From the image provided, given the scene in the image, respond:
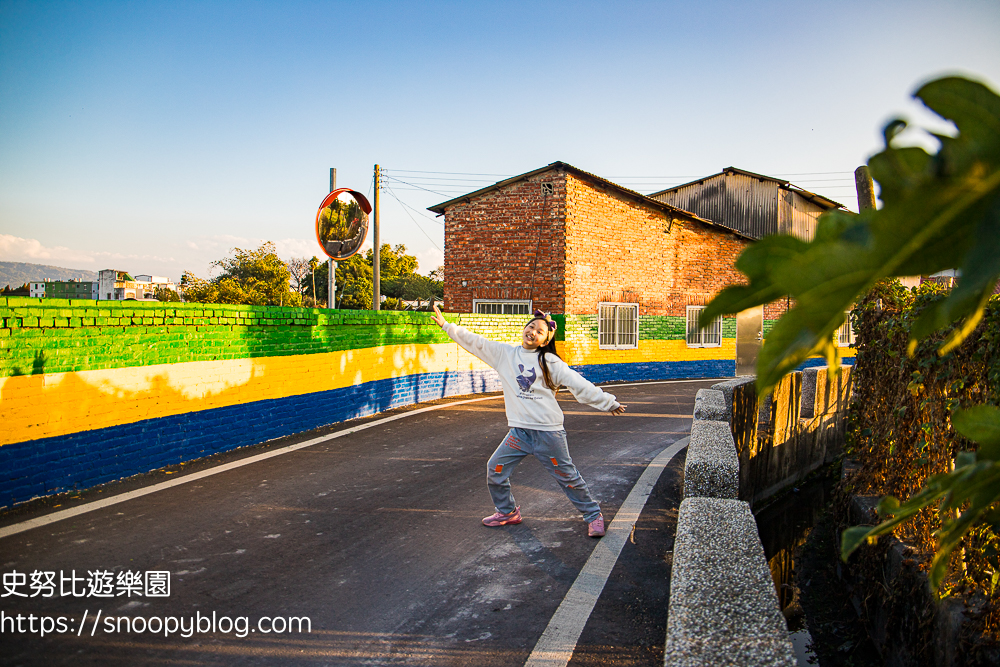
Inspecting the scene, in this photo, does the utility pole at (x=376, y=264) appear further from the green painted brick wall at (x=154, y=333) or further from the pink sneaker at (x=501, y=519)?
the pink sneaker at (x=501, y=519)

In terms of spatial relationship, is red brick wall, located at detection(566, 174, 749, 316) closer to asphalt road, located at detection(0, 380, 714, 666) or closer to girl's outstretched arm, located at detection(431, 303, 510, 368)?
asphalt road, located at detection(0, 380, 714, 666)

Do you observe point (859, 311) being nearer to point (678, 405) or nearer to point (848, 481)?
point (848, 481)

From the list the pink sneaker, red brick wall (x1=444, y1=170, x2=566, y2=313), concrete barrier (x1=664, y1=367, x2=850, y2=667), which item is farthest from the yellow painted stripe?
red brick wall (x1=444, y1=170, x2=566, y2=313)

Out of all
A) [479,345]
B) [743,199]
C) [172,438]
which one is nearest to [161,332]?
[172,438]

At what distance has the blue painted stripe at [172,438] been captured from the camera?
5387 millimetres

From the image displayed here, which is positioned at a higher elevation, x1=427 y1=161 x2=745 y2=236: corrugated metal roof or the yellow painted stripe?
x1=427 y1=161 x2=745 y2=236: corrugated metal roof

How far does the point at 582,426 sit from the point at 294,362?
4.57 m

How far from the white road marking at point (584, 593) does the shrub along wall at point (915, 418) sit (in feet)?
6.15

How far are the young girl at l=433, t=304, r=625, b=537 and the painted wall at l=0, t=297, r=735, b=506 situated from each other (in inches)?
151

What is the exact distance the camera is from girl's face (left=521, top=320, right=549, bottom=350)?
205 inches

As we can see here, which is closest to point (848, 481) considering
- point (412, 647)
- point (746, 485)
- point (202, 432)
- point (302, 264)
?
point (746, 485)

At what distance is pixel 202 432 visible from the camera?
7.29m

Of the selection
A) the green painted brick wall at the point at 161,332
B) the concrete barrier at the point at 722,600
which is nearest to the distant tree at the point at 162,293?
the green painted brick wall at the point at 161,332

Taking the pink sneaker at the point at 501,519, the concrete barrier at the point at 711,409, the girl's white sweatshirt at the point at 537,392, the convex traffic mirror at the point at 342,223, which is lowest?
the pink sneaker at the point at 501,519
